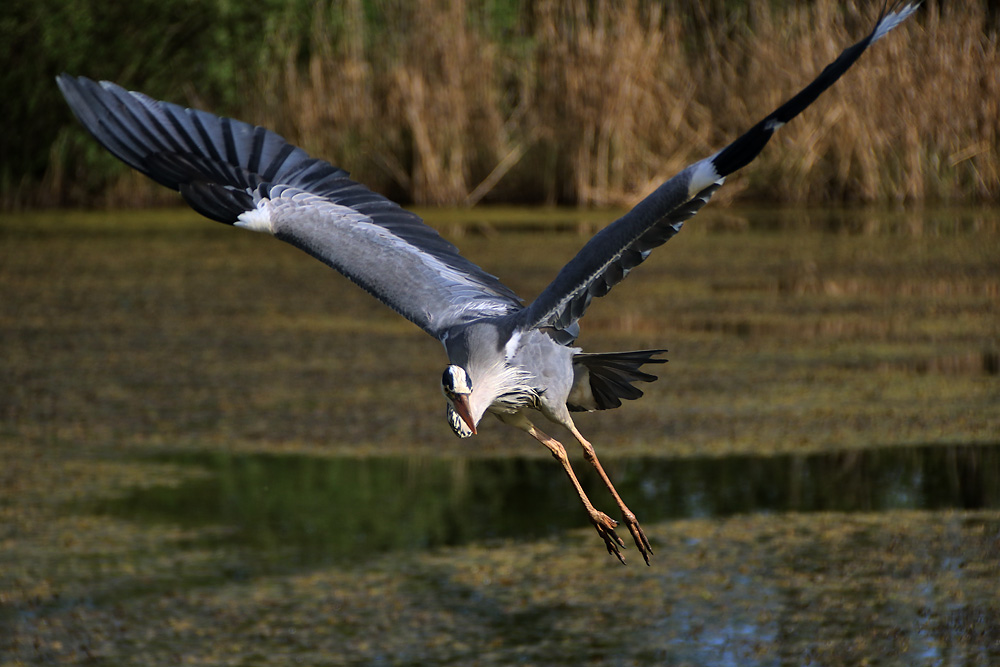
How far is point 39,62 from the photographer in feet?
37.3

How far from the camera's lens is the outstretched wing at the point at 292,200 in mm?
3688

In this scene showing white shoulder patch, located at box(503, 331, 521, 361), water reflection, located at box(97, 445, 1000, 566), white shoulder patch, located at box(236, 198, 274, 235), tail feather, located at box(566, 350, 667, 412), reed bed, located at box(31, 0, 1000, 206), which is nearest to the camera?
white shoulder patch, located at box(503, 331, 521, 361)

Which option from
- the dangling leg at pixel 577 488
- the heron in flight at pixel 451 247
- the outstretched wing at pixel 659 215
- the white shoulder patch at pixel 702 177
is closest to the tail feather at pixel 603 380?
the heron in flight at pixel 451 247

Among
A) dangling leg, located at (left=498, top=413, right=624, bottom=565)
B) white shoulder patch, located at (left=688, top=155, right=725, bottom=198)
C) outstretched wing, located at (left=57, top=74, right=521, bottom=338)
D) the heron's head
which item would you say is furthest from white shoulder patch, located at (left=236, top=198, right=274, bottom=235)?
white shoulder patch, located at (left=688, top=155, right=725, bottom=198)

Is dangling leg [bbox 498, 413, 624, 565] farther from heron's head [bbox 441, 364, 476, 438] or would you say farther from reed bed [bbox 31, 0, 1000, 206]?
reed bed [bbox 31, 0, 1000, 206]

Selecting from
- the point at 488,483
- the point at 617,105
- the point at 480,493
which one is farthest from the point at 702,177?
the point at 617,105

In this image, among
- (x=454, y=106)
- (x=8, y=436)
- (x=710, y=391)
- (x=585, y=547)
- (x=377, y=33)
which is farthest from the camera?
(x=377, y=33)

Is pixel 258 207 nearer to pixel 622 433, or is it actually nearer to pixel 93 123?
pixel 93 123

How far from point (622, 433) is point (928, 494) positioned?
1.22 m

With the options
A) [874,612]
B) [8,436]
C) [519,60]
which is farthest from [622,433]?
[519,60]

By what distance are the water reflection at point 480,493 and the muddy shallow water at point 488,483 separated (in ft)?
0.04

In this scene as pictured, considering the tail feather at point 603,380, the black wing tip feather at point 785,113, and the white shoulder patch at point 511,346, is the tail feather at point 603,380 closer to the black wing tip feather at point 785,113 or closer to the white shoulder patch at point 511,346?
the white shoulder patch at point 511,346

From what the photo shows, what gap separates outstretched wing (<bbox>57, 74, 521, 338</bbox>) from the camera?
3.69 metres

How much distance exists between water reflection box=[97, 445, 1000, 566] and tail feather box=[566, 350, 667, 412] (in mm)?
961
